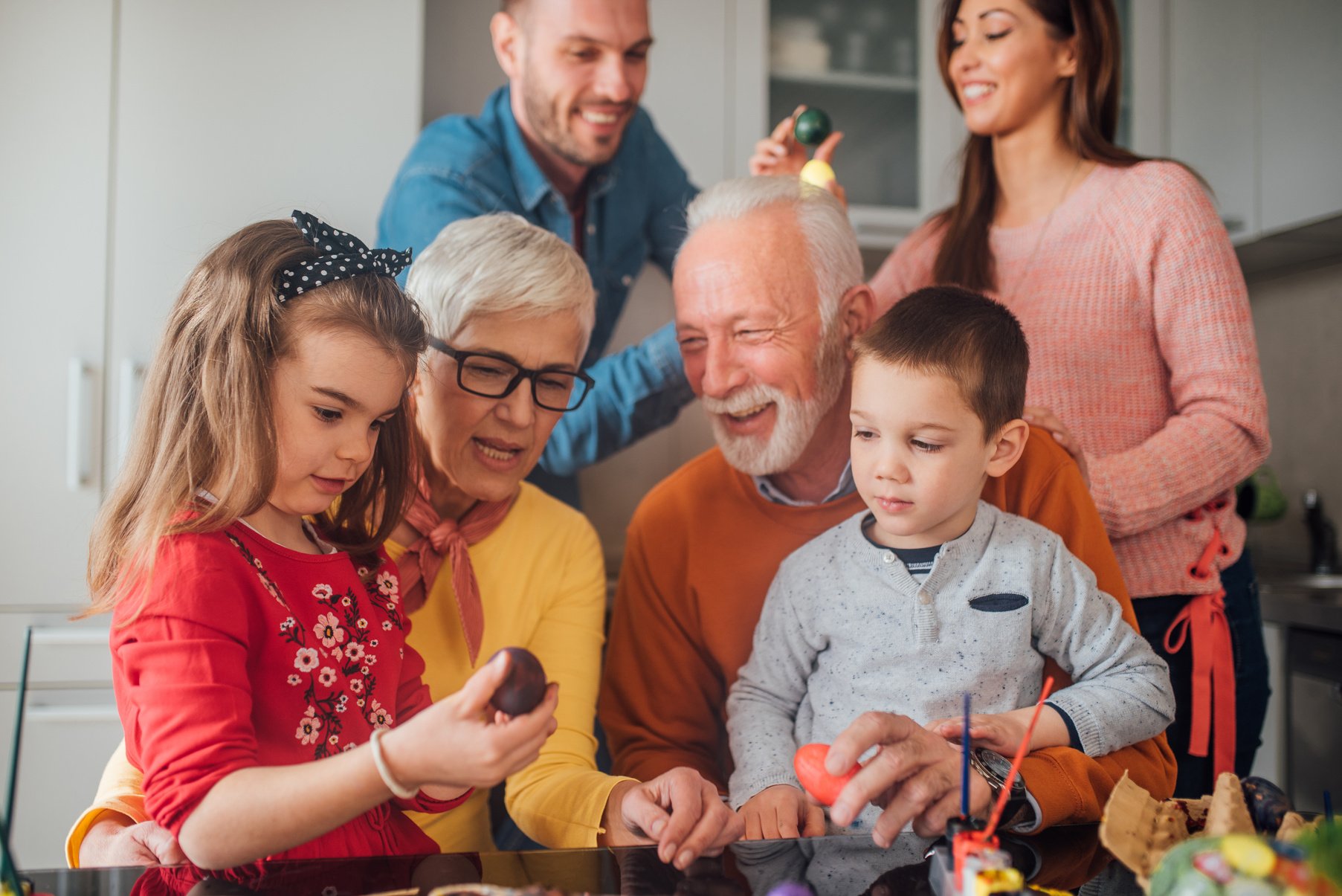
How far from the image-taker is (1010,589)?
3.20 ft

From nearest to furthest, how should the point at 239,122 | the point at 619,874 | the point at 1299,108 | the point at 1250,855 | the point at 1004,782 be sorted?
the point at 1250,855 → the point at 619,874 → the point at 1004,782 → the point at 239,122 → the point at 1299,108

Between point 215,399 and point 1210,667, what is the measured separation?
1.19m

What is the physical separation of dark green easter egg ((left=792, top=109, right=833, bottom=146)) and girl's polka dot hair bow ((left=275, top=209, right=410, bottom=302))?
635 millimetres

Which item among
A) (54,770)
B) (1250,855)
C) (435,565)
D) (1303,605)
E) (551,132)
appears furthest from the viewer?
(1303,605)

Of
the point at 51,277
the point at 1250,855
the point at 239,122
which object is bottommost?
the point at 1250,855

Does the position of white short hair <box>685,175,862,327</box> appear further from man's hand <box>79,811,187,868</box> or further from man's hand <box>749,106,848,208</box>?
man's hand <box>79,811,187,868</box>

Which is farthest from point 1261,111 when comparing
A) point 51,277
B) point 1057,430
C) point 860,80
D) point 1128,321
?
point 51,277

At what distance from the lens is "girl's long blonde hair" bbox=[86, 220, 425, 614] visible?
31.5 inches

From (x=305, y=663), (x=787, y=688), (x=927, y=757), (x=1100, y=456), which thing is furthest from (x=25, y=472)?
(x=1100, y=456)

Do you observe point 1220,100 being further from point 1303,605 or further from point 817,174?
point 817,174

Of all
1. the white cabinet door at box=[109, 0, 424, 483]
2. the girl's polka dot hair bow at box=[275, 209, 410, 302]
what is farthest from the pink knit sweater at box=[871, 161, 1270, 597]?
the white cabinet door at box=[109, 0, 424, 483]

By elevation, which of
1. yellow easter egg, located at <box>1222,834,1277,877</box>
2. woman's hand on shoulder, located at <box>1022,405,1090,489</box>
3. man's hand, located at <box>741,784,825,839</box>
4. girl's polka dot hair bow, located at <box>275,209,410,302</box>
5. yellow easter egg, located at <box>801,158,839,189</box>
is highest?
yellow easter egg, located at <box>801,158,839,189</box>

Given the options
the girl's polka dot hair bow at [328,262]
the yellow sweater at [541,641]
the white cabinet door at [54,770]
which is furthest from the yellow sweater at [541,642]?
the white cabinet door at [54,770]

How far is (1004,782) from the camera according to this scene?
2.89 feet
